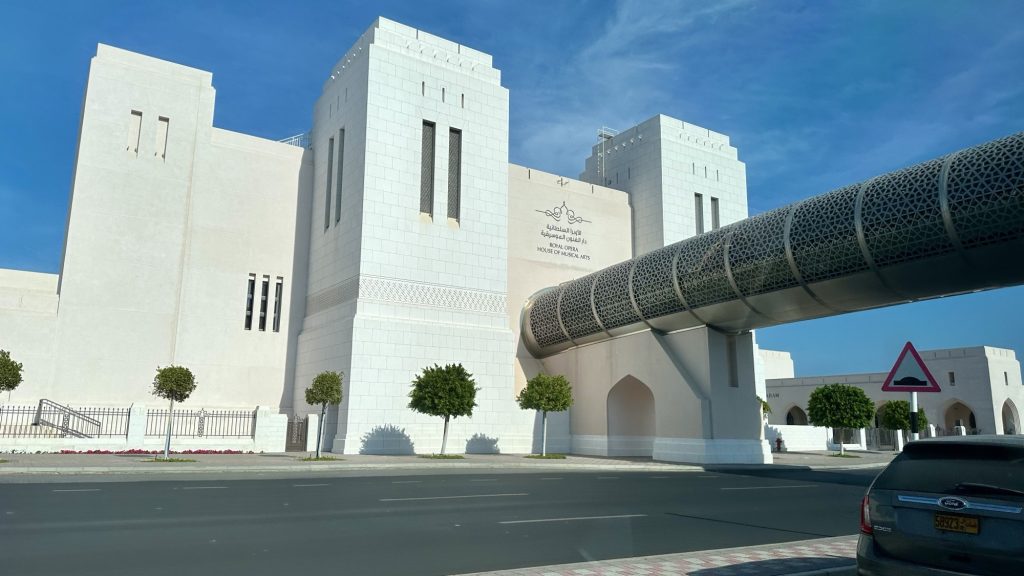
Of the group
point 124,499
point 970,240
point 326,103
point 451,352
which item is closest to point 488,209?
point 451,352

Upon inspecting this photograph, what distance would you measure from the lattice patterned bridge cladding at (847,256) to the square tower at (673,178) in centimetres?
1191

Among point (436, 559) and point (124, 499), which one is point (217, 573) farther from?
point (124, 499)

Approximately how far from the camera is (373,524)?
973cm

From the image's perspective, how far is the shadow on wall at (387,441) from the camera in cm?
2848

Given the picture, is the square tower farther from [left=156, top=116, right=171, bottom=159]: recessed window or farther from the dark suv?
the dark suv

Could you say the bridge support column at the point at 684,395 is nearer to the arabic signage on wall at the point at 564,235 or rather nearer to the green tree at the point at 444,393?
the green tree at the point at 444,393

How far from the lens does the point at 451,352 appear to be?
31.4 meters

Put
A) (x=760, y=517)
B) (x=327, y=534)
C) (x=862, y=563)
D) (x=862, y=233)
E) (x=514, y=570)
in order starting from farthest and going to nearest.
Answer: (x=862, y=233) < (x=760, y=517) < (x=327, y=534) < (x=514, y=570) < (x=862, y=563)

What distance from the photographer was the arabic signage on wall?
3831 centimetres

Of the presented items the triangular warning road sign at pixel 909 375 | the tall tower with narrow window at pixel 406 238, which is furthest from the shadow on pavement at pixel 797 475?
the tall tower with narrow window at pixel 406 238

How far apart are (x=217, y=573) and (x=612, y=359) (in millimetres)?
25880

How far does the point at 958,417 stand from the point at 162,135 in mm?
62315

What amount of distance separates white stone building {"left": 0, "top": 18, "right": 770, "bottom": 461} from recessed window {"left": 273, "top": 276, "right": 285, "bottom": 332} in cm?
10

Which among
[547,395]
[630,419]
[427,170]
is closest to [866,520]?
[547,395]
